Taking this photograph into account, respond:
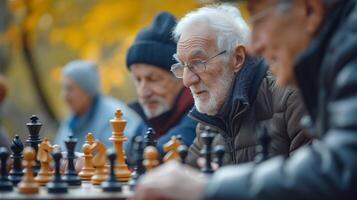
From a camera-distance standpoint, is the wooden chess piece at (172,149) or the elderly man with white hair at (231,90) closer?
the wooden chess piece at (172,149)

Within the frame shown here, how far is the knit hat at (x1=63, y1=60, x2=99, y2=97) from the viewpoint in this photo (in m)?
12.0

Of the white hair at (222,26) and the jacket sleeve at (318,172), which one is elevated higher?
the white hair at (222,26)

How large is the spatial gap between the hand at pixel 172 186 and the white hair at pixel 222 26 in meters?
2.85

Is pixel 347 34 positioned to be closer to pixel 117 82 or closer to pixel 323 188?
pixel 323 188

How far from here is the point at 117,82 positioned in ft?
53.0

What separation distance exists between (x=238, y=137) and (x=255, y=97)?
0.32 metres

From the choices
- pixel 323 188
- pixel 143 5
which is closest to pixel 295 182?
pixel 323 188

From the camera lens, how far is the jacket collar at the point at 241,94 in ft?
19.5

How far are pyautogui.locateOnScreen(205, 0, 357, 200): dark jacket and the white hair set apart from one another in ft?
8.37

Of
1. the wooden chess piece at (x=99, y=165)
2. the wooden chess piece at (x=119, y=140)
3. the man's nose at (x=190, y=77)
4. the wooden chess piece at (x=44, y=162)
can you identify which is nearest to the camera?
the wooden chess piece at (x=99, y=165)

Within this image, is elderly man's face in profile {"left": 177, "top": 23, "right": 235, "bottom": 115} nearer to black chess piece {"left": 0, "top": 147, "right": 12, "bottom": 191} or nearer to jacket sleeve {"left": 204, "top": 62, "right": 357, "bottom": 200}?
black chess piece {"left": 0, "top": 147, "right": 12, "bottom": 191}

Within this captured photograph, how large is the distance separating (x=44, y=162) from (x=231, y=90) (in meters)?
1.59

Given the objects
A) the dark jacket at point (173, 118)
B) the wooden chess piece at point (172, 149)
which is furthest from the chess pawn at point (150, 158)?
the dark jacket at point (173, 118)

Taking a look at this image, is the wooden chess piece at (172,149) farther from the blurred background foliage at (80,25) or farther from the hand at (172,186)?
the blurred background foliage at (80,25)
